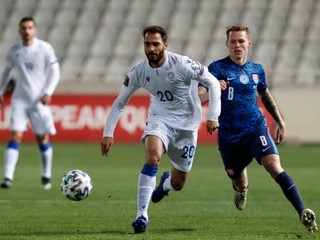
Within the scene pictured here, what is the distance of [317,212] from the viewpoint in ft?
32.4

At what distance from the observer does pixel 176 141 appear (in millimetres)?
8820

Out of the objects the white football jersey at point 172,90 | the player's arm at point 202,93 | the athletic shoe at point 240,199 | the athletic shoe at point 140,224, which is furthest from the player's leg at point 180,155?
the athletic shoe at point 140,224

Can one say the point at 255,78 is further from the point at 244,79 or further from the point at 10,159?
the point at 10,159

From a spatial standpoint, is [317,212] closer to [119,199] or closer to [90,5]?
[119,199]

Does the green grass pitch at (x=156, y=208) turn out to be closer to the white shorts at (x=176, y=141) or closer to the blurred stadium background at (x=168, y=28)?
the white shorts at (x=176, y=141)

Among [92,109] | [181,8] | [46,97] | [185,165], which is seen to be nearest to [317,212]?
[185,165]

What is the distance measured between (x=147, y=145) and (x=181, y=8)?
1963 centimetres

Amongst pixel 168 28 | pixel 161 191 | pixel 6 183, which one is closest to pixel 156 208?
pixel 161 191

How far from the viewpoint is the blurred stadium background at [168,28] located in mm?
26266

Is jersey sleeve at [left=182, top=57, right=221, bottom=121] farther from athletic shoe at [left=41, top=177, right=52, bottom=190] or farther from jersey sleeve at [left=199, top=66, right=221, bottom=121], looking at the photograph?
athletic shoe at [left=41, top=177, right=52, bottom=190]

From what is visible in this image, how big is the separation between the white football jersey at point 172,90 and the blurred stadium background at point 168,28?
16.3m

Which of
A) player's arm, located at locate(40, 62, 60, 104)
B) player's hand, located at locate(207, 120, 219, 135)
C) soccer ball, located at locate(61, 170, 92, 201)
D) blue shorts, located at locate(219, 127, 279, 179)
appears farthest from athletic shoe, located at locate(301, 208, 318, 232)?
player's arm, located at locate(40, 62, 60, 104)

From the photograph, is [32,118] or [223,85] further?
[32,118]

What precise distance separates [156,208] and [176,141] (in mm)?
1810
